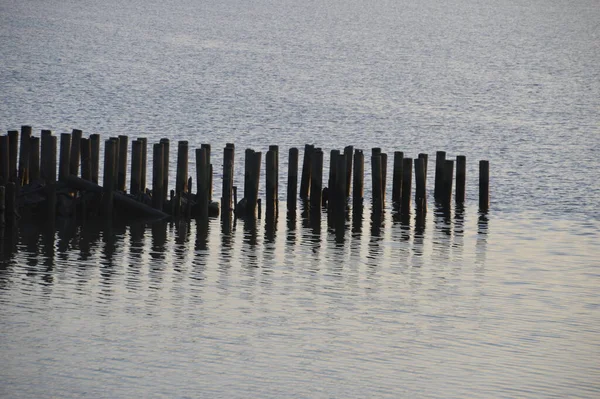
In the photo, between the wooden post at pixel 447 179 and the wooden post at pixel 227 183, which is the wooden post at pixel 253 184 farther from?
the wooden post at pixel 447 179

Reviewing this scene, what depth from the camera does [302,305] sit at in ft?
72.8

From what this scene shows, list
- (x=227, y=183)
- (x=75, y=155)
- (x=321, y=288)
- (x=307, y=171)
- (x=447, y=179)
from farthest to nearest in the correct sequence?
(x=447, y=179) → (x=307, y=171) → (x=227, y=183) → (x=75, y=155) → (x=321, y=288)

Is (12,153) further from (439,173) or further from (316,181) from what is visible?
(439,173)

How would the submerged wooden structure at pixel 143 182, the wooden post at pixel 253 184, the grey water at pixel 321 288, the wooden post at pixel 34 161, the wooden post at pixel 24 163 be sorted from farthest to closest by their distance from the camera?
the wooden post at pixel 24 163 → the wooden post at pixel 34 161 → the wooden post at pixel 253 184 → the submerged wooden structure at pixel 143 182 → the grey water at pixel 321 288

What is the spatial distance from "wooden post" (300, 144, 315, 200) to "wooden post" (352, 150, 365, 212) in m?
1.12

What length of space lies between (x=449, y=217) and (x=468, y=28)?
116936mm

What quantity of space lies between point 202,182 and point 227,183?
2.47ft

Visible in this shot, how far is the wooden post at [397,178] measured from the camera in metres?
30.0

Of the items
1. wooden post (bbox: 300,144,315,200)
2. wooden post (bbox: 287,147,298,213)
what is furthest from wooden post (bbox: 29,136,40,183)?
wooden post (bbox: 300,144,315,200)

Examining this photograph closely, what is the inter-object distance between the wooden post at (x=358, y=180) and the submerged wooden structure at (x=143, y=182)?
0.08ft

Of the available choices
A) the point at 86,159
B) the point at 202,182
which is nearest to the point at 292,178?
the point at 202,182

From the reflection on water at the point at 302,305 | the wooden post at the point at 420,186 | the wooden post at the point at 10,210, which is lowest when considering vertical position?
the reflection on water at the point at 302,305

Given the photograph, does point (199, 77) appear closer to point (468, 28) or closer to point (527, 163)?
point (527, 163)

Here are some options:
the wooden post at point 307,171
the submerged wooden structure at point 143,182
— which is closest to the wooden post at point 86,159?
the submerged wooden structure at point 143,182
